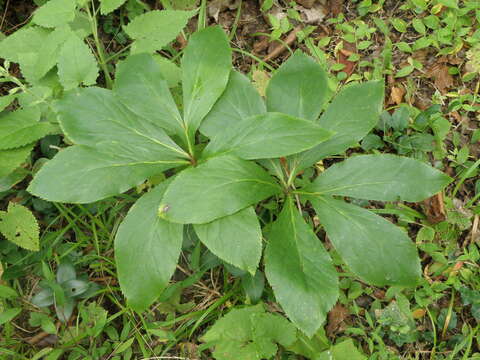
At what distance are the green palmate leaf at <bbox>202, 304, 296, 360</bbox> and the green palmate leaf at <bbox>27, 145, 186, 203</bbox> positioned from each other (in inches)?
32.7

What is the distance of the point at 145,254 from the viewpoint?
1675 millimetres

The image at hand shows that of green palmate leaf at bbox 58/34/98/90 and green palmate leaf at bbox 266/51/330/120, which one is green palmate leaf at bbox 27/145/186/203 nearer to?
green palmate leaf at bbox 58/34/98/90

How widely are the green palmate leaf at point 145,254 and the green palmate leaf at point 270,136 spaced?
403mm

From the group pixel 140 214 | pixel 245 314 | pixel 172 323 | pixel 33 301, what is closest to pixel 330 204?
pixel 245 314

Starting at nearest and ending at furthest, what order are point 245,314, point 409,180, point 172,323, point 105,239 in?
point 409,180
point 245,314
point 172,323
point 105,239

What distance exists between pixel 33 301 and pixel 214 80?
4.80 ft

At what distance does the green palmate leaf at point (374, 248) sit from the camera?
168 cm

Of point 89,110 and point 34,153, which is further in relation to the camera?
point 34,153

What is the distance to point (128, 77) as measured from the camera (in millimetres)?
1848

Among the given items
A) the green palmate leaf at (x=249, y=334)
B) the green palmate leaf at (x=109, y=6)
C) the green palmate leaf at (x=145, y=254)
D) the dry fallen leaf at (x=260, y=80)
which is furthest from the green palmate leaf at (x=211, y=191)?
the green palmate leaf at (x=109, y=6)

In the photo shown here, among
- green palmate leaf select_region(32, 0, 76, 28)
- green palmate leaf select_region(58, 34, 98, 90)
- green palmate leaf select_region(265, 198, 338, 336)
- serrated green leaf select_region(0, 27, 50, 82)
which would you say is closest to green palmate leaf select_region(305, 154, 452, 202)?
green palmate leaf select_region(265, 198, 338, 336)

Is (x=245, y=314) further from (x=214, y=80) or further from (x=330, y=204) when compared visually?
(x=214, y=80)

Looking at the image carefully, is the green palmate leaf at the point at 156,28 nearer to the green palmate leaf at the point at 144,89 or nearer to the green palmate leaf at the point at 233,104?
the green palmate leaf at the point at 144,89

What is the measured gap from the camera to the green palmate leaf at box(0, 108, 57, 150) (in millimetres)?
1993
